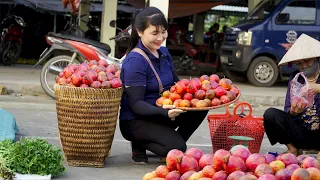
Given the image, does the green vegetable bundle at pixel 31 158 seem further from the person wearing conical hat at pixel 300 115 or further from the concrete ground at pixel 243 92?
the concrete ground at pixel 243 92

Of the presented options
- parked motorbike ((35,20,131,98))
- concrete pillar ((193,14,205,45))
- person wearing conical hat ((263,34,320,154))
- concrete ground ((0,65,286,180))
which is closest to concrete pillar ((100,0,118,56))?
concrete ground ((0,65,286,180))

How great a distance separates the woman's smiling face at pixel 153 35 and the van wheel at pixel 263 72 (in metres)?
9.50

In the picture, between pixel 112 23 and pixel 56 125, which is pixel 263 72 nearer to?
pixel 112 23

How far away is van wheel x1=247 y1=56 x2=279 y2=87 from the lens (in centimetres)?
1595

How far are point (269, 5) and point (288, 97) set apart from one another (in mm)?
9723

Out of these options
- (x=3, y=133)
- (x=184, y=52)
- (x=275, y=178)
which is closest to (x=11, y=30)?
(x=184, y=52)

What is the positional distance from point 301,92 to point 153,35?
1.43 m

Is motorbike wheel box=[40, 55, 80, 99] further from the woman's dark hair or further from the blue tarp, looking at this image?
the blue tarp

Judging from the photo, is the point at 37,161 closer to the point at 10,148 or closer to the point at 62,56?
the point at 10,148

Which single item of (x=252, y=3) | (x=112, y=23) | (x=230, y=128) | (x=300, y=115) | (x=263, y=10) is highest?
(x=252, y=3)

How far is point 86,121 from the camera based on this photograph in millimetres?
6566

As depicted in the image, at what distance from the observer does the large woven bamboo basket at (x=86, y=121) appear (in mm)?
6520

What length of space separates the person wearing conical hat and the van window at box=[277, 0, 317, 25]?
30.5 feet

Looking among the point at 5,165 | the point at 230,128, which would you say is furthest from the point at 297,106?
the point at 5,165
